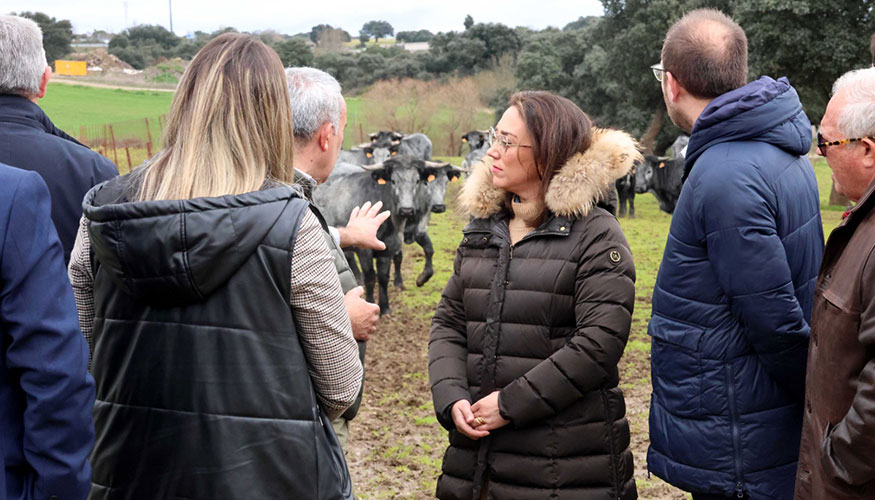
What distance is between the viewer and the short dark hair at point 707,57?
9.54 feet

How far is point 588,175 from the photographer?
2910mm

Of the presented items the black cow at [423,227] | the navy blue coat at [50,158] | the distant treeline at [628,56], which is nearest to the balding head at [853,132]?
the distant treeline at [628,56]

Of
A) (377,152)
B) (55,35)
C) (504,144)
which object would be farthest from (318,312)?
(55,35)

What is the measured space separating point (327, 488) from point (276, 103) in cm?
100

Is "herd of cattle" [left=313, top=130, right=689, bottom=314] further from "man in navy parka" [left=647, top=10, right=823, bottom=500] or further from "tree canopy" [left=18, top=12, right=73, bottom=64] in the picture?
"tree canopy" [left=18, top=12, right=73, bottom=64]

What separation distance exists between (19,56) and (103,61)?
53.3 metres

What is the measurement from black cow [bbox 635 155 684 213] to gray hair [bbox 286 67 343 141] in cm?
1673

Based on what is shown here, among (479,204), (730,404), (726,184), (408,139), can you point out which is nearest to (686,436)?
(730,404)

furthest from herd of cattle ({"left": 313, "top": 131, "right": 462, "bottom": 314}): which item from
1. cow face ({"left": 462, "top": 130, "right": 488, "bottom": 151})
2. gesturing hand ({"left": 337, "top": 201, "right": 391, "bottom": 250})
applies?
cow face ({"left": 462, "top": 130, "right": 488, "bottom": 151})

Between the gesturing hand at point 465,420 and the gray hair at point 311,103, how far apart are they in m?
1.05

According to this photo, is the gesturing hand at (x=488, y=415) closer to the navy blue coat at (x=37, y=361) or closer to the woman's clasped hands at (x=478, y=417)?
the woman's clasped hands at (x=478, y=417)

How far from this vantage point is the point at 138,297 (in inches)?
80.4

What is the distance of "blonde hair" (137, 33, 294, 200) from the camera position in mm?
2100

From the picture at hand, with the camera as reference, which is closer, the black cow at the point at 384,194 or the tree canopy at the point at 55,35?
the black cow at the point at 384,194
